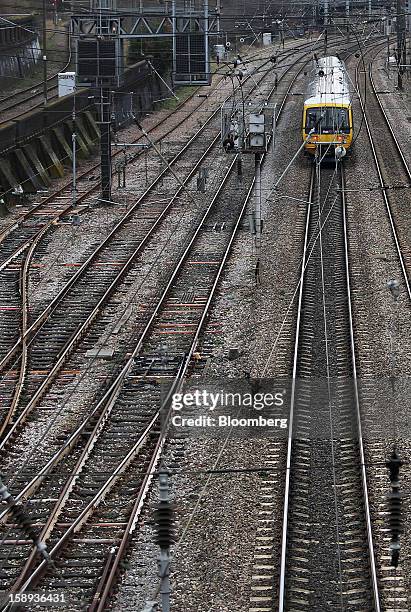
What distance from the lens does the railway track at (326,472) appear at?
9.91 meters

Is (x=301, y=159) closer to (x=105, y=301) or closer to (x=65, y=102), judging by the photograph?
(x=65, y=102)

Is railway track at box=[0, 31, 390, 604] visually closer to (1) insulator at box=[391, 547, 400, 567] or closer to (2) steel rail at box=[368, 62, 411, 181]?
(1) insulator at box=[391, 547, 400, 567]

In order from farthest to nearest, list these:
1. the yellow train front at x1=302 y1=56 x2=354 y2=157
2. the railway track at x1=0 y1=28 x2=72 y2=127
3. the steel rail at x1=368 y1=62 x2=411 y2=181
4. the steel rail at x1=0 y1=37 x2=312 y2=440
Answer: the railway track at x1=0 y1=28 x2=72 y2=127
the steel rail at x1=368 y1=62 x2=411 y2=181
the yellow train front at x1=302 y1=56 x2=354 y2=157
the steel rail at x1=0 y1=37 x2=312 y2=440

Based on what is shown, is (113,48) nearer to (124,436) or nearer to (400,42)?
(124,436)

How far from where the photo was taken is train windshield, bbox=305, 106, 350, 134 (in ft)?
96.1

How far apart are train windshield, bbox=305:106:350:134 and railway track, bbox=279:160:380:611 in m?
10.3

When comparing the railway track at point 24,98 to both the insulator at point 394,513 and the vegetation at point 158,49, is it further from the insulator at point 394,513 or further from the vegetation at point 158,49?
the insulator at point 394,513

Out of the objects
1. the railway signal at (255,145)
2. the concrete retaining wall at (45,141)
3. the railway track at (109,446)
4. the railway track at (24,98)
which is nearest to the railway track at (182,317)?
the railway track at (109,446)

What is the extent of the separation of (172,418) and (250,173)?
729 inches

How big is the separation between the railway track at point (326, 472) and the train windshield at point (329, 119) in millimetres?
10307

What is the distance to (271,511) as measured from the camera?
1131cm

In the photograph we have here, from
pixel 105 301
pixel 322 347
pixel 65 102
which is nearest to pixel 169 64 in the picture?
pixel 65 102

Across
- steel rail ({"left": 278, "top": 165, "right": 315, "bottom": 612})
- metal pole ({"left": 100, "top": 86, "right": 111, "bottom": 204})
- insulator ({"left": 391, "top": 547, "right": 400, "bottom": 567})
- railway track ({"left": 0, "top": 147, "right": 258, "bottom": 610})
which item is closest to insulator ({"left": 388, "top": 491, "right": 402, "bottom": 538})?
insulator ({"left": 391, "top": 547, "right": 400, "bottom": 567})

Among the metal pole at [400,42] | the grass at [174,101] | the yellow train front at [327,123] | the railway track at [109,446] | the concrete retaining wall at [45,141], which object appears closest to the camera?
the railway track at [109,446]
